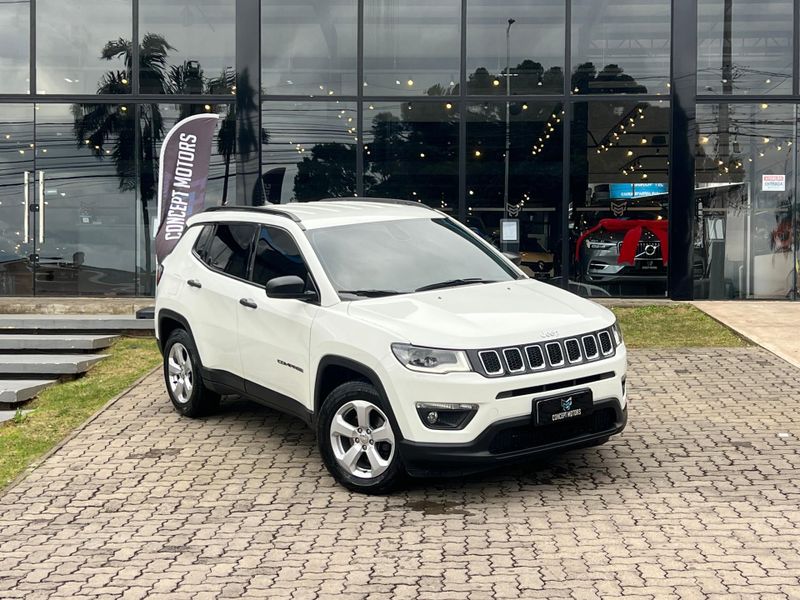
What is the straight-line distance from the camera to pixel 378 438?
5879mm

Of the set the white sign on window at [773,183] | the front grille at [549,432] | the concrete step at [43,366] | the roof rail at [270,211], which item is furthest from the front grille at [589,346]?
the white sign on window at [773,183]

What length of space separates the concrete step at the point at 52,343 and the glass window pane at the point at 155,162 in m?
4.52

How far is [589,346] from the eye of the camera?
6.00 metres

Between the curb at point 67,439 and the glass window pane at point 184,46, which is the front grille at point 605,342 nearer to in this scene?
the curb at point 67,439

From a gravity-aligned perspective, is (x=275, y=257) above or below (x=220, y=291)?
above

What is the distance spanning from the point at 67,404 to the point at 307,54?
900 centimetres

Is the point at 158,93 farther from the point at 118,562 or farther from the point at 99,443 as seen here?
the point at 118,562

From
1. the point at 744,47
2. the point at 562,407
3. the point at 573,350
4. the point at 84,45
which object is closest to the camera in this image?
the point at 562,407

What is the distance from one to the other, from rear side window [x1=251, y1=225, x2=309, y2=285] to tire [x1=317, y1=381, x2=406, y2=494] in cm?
102

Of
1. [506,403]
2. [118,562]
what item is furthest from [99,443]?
[506,403]

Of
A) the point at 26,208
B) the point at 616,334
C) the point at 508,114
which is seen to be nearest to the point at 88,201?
the point at 26,208

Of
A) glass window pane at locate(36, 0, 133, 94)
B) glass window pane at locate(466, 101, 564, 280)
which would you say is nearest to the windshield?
glass window pane at locate(466, 101, 564, 280)

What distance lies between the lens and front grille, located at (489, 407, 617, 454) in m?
5.64

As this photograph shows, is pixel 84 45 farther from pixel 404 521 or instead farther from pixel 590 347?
pixel 404 521
